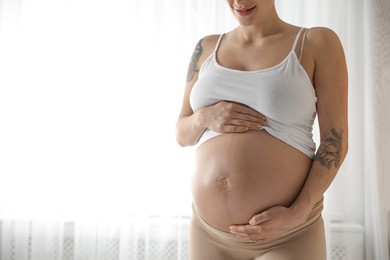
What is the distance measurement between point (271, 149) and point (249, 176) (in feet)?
0.25

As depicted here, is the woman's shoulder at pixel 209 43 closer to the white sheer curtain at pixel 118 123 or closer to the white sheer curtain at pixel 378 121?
the white sheer curtain at pixel 118 123

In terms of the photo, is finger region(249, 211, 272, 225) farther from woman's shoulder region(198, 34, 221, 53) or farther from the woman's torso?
woman's shoulder region(198, 34, 221, 53)

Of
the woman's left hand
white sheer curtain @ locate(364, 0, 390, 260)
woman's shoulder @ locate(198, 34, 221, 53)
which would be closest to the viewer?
the woman's left hand

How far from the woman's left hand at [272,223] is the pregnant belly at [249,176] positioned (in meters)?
0.03

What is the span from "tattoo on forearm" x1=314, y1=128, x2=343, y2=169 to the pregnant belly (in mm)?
36

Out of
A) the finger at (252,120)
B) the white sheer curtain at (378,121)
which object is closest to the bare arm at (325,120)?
the finger at (252,120)

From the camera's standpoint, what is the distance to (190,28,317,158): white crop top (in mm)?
1003

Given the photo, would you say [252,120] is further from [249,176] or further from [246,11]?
[246,11]

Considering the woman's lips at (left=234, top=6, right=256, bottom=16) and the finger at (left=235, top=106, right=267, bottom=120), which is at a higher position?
the woman's lips at (left=234, top=6, right=256, bottom=16)

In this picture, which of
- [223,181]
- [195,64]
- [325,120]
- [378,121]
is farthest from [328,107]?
[378,121]

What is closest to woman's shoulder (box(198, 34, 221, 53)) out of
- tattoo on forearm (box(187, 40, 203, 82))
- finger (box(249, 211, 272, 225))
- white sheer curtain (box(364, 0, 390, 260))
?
tattoo on forearm (box(187, 40, 203, 82))

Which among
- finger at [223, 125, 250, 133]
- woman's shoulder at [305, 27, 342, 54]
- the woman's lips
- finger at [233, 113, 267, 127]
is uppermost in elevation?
the woman's lips

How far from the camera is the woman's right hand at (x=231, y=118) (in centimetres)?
102

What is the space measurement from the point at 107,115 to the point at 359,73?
44.1 inches
